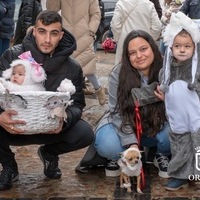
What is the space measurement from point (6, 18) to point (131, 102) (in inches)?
119

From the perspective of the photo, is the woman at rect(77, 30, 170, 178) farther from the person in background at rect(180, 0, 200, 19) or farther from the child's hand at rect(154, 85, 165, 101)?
A: the person in background at rect(180, 0, 200, 19)

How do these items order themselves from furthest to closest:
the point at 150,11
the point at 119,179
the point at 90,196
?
the point at 150,11, the point at 119,179, the point at 90,196

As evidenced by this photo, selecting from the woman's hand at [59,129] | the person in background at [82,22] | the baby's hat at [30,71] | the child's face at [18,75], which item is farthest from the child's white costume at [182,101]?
the person in background at [82,22]

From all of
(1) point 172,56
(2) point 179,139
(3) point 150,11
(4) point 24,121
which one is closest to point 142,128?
(2) point 179,139

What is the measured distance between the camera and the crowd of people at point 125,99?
169 inches

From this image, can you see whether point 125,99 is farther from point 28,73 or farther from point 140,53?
point 28,73

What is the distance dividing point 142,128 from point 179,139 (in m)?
0.34

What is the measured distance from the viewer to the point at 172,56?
14.3ft

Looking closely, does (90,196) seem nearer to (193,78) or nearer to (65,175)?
(65,175)

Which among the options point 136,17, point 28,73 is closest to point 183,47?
point 28,73

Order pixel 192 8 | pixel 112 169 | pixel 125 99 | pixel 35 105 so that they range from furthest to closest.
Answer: pixel 192 8, pixel 112 169, pixel 125 99, pixel 35 105

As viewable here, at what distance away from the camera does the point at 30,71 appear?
4.23 m

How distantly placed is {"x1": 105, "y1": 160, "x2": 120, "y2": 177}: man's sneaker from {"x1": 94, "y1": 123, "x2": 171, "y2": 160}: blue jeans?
0.10m

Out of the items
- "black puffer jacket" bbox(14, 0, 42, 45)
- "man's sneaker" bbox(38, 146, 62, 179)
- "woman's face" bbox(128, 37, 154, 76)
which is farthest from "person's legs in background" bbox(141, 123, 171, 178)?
"black puffer jacket" bbox(14, 0, 42, 45)
